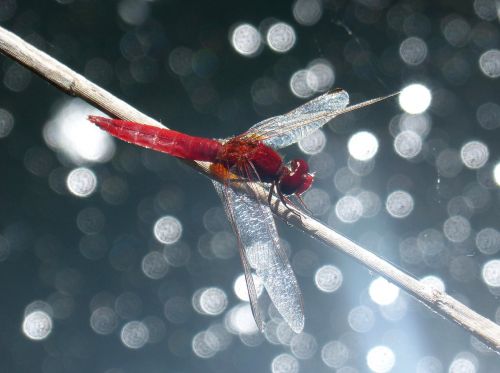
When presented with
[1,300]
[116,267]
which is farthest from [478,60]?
[1,300]

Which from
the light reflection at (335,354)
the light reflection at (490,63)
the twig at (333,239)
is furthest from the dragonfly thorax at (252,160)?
the light reflection at (490,63)

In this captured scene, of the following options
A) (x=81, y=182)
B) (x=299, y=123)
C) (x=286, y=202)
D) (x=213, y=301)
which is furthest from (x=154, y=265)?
(x=286, y=202)

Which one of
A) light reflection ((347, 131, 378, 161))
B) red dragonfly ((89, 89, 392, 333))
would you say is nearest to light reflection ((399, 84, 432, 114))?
light reflection ((347, 131, 378, 161))

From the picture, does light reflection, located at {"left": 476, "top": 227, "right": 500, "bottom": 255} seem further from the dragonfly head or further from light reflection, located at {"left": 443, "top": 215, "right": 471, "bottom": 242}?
the dragonfly head

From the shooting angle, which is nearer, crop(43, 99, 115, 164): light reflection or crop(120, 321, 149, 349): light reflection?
crop(120, 321, 149, 349): light reflection

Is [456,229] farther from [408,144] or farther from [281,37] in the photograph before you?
[281,37]

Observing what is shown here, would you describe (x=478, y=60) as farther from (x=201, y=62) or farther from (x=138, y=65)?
(x=138, y=65)
